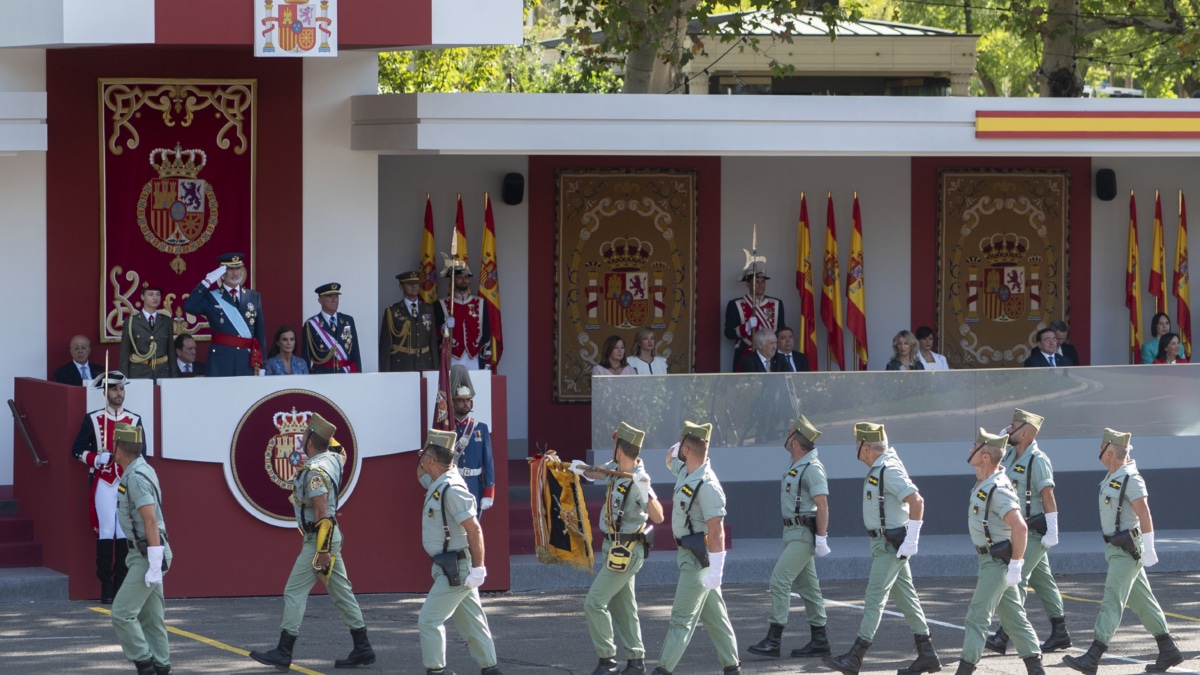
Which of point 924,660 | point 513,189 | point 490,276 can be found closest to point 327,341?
point 490,276

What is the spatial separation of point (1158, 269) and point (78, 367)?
1158 cm

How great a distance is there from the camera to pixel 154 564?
10898 mm

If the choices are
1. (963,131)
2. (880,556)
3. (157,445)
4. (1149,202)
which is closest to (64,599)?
(157,445)

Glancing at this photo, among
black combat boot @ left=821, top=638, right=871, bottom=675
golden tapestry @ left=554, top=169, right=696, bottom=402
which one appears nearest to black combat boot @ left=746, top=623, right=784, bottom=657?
black combat boot @ left=821, top=638, right=871, bottom=675

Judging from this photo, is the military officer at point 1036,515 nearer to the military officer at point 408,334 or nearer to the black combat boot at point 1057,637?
the black combat boot at point 1057,637

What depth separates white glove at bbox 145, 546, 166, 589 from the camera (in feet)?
35.7

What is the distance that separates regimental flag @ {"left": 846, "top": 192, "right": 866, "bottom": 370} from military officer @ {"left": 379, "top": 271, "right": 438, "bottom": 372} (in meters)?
4.73

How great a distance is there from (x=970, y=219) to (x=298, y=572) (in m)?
10.5

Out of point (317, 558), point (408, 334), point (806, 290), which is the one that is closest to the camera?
point (317, 558)

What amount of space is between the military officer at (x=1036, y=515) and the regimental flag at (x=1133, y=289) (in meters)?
7.65

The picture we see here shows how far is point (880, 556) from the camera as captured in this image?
1171 centimetres

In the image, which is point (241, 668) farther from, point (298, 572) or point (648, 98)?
point (648, 98)

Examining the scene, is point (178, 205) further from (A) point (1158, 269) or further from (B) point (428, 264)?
(A) point (1158, 269)

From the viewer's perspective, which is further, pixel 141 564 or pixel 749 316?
pixel 749 316
